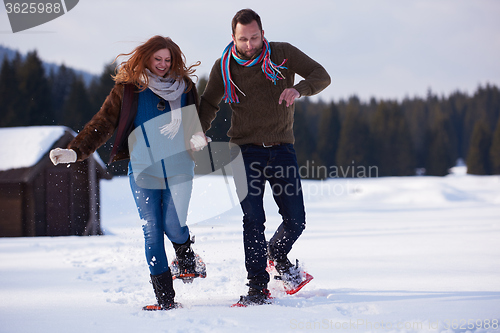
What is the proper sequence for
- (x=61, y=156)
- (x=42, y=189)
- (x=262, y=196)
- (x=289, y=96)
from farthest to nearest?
(x=42, y=189) → (x=262, y=196) → (x=289, y=96) → (x=61, y=156)

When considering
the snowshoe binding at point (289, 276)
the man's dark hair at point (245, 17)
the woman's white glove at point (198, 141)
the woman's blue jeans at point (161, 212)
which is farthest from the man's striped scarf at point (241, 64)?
the snowshoe binding at point (289, 276)

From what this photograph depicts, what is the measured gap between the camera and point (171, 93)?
2918 mm

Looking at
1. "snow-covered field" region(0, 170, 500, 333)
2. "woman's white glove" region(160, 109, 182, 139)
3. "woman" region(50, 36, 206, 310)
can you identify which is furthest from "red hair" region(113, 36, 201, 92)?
"snow-covered field" region(0, 170, 500, 333)

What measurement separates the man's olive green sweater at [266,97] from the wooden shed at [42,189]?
843 cm

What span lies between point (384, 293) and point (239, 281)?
47.6 inches

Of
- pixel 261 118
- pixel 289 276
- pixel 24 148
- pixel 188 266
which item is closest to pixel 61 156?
pixel 188 266

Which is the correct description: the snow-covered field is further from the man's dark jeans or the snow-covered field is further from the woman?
the woman

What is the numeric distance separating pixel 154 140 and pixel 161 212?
497mm

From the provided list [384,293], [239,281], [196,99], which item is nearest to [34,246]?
[239,281]

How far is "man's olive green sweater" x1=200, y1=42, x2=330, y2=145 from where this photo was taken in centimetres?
306

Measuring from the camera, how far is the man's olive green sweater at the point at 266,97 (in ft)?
10.1

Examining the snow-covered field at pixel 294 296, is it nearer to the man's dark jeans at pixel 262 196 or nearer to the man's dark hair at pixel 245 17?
the man's dark jeans at pixel 262 196

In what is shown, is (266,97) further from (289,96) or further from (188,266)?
(188,266)

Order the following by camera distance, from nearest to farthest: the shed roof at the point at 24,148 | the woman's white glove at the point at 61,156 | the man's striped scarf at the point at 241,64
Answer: the woman's white glove at the point at 61,156 < the man's striped scarf at the point at 241,64 < the shed roof at the point at 24,148
